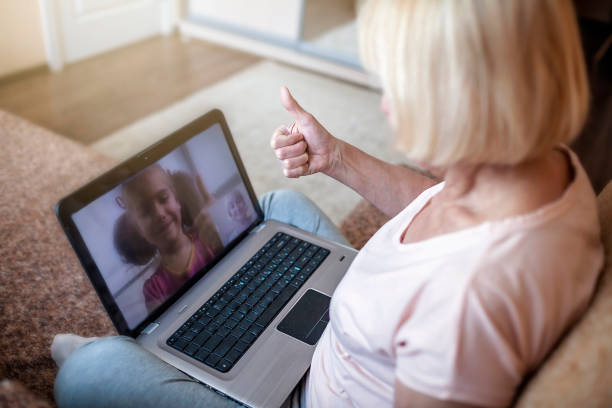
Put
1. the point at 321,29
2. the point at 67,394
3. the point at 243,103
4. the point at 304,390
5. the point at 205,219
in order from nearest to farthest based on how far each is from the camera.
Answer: the point at 67,394 < the point at 304,390 < the point at 205,219 < the point at 243,103 < the point at 321,29

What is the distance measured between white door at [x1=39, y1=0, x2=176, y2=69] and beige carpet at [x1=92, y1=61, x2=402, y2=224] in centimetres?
75

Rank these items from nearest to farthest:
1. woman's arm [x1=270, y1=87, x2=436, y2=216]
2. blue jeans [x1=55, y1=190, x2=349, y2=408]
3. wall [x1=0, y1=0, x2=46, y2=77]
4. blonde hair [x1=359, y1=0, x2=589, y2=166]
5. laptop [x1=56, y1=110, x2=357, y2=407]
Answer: blonde hair [x1=359, y1=0, x2=589, y2=166], blue jeans [x1=55, y1=190, x2=349, y2=408], laptop [x1=56, y1=110, x2=357, y2=407], woman's arm [x1=270, y1=87, x2=436, y2=216], wall [x1=0, y1=0, x2=46, y2=77]

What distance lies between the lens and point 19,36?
8.41 ft

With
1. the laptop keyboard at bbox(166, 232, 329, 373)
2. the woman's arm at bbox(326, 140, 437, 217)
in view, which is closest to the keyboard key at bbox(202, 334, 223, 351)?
the laptop keyboard at bbox(166, 232, 329, 373)

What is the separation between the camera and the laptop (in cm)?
82

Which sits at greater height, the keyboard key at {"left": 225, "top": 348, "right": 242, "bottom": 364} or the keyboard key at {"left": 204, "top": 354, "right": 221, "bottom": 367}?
the keyboard key at {"left": 225, "top": 348, "right": 242, "bottom": 364}

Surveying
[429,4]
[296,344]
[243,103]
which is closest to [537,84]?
[429,4]

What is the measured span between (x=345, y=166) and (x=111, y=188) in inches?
15.6

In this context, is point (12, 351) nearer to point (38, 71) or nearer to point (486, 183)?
point (486, 183)

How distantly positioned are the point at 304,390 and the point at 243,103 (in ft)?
6.16

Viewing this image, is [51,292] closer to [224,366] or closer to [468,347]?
[224,366]

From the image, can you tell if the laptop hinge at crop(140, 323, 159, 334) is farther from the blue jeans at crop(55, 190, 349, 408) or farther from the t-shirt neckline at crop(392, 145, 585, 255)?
the t-shirt neckline at crop(392, 145, 585, 255)

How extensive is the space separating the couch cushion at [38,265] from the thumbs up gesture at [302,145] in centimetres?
45

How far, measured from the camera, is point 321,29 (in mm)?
2979
